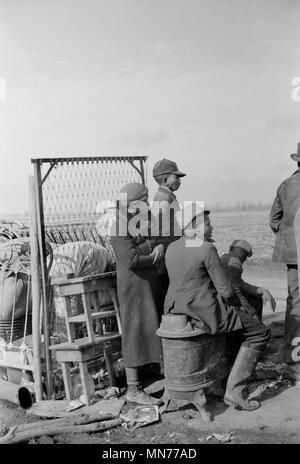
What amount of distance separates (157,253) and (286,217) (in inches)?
74.7

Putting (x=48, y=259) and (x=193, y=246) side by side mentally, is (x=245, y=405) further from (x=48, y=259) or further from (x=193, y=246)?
(x=48, y=259)

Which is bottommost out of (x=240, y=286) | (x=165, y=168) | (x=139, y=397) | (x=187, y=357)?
(x=139, y=397)

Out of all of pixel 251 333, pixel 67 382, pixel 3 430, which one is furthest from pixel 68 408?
pixel 251 333

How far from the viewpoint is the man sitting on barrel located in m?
5.59

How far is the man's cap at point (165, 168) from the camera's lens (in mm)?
6715

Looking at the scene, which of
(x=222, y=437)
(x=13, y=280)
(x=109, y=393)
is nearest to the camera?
(x=222, y=437)

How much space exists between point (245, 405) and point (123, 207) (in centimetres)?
234

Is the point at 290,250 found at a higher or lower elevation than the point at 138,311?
higher

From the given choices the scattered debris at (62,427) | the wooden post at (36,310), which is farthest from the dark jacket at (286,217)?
the wooden post at (36,310)

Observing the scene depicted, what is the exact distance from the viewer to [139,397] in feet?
19.8

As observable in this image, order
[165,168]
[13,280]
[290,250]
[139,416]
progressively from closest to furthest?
[139,416], [165,168], [290,250], [13,280]

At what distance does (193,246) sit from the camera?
18.5 ft

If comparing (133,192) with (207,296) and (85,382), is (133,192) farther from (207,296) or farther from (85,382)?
(85,382)

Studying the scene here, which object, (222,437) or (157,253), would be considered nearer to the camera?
(222,437)
